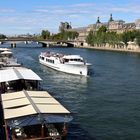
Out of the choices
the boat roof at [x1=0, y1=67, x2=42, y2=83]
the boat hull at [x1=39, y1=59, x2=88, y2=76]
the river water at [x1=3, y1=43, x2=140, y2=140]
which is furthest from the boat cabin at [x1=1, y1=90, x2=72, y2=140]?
the boat hull at [x1=39, y1=59, x2=88, y2=76]

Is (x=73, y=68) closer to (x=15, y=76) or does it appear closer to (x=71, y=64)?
(x=71, y=64)

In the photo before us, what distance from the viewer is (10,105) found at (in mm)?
26703

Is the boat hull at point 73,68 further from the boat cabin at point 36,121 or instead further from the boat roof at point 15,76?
the boat cabin at point 36,121

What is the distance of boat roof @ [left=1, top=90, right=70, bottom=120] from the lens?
24.4m

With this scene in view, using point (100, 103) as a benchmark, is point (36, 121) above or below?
above

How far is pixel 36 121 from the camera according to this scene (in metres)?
24.1

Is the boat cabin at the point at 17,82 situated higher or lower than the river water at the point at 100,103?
higher

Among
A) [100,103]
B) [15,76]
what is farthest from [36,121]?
[100,103]

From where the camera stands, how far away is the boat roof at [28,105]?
24.4 m

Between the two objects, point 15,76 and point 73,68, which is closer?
point 15,76

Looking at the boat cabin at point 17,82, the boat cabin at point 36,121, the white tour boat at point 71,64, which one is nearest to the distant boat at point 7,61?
the white tour boat at point 71,64

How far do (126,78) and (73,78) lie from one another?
313 inches

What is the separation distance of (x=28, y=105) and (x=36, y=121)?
1.97 meters

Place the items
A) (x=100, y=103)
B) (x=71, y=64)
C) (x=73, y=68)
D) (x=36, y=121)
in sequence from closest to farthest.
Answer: (x=36, y=121) < (x=100, y=103) < (x=73, y=68) < (x=71, y=64)
